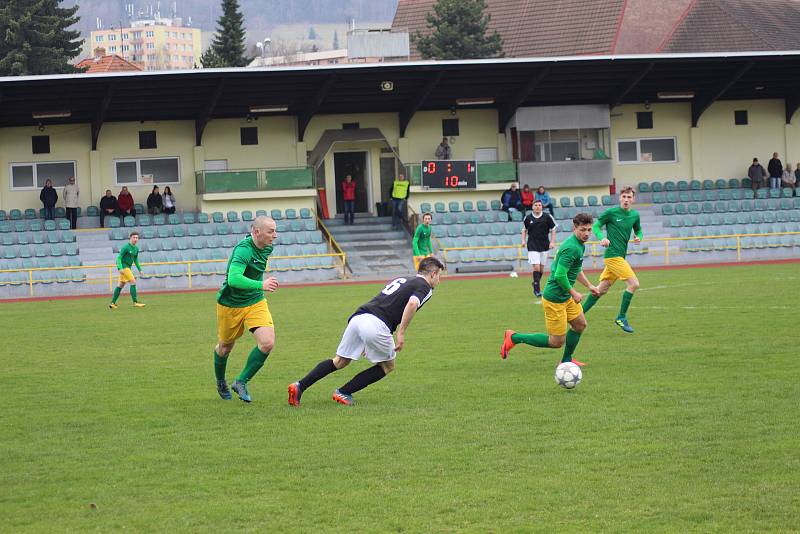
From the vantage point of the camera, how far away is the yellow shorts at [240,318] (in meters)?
9.73

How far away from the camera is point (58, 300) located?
27.5 metres

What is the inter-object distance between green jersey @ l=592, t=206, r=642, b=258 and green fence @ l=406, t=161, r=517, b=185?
21.6 meters

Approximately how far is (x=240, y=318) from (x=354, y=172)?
29.8 meters

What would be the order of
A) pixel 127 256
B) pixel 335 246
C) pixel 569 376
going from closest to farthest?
pixel 569 376
pixel 127 256
pixel 335 246

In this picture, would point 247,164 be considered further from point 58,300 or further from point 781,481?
point 781,481

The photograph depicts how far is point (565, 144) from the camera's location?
38969 mm

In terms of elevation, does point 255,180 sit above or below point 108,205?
above

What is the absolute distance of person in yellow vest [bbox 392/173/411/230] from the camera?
1403 inches

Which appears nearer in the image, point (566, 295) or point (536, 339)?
point (566, 295)

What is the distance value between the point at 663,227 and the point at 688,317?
63.5 ft

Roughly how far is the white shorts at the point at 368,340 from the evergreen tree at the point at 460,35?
2246 inches

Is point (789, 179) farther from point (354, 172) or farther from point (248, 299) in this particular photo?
point (248, 299)

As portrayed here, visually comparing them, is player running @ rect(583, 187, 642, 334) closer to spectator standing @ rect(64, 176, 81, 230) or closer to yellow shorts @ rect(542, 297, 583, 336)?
yellow shorts @ rect(542, 297, 583, 336)

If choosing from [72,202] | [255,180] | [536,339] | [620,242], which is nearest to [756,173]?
[255,180]
